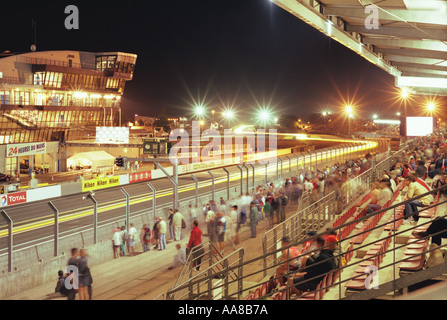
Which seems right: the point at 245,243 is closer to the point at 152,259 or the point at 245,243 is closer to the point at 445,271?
the point at 152,259

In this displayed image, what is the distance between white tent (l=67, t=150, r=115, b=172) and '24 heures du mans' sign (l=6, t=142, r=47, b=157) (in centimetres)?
584

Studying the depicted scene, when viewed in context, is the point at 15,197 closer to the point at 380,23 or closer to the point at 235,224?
the point at 235,224

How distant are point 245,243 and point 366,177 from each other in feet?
18.0

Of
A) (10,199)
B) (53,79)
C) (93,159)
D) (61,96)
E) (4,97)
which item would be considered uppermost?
(53,79)

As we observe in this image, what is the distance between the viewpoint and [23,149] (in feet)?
123

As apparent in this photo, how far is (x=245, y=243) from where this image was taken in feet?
44.8

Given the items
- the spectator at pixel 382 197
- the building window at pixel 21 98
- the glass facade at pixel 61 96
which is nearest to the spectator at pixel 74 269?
Result: the spectator at pixel 382 197

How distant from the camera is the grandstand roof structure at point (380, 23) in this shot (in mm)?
8117

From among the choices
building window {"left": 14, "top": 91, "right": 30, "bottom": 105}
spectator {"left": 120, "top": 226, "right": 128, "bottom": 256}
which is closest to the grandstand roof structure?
spectator {"left": 120, "top": 226, "right": 128, "bottom": 256}

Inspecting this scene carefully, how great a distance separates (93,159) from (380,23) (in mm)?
37815

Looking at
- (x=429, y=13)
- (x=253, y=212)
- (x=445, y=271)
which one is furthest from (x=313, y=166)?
(x=445, y=271)

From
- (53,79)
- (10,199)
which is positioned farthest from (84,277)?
(53,79)

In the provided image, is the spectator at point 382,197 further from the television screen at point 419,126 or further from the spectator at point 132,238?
the television screen at point 419,126

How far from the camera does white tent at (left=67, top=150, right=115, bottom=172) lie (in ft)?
147
